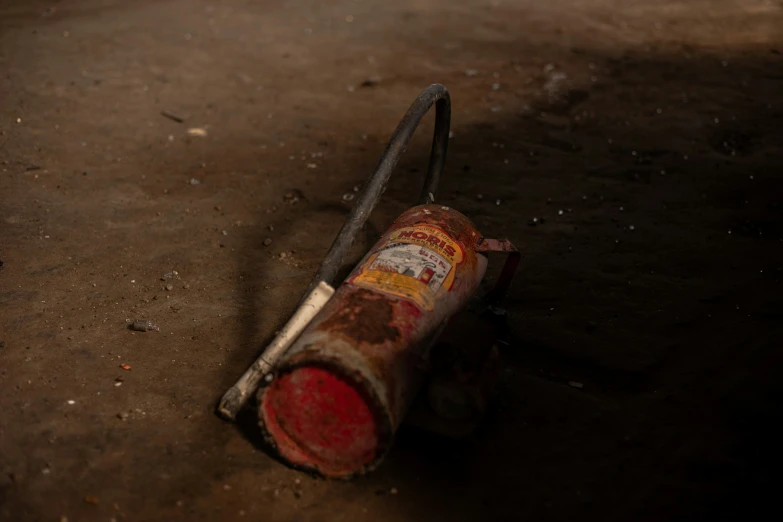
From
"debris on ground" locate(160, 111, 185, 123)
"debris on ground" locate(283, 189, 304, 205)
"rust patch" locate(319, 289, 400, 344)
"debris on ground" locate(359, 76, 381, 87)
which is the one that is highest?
"rust patch" locate(319, 289, 400, 344)

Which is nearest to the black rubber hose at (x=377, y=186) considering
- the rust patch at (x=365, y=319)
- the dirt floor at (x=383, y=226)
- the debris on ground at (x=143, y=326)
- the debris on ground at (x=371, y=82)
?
the rust patch at (x=365, y=319)

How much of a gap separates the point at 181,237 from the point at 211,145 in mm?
1065

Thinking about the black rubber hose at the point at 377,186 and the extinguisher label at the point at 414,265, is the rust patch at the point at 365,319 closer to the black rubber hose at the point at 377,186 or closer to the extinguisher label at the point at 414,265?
the extinguisher label at the point at 414,265

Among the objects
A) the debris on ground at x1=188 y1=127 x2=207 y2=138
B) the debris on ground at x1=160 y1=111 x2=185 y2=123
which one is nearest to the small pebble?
the debris on ground at x1=188 y1=127 x2=207 y2=138

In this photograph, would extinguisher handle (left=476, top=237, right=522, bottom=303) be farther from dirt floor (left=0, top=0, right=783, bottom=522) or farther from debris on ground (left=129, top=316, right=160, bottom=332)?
debris on ground (left=129, top=316, right=160, bottom=332)

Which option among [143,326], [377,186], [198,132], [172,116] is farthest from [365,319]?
[172,116]

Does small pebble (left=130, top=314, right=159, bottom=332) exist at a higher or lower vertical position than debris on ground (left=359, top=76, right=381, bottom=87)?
higher

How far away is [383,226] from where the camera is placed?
146 inches

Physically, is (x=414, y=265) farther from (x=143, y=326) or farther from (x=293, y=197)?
(x=293, y=197)

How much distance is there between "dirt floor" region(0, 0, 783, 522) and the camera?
2336 mm

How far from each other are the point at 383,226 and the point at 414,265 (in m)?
1.26

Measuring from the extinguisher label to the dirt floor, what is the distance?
53 centimetres

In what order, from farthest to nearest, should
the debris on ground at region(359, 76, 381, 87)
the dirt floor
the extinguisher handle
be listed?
the debris on ground at region(359, 76, 381, 87) < the extinguisher handle < the dirt floor

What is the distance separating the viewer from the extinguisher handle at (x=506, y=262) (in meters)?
2.76
